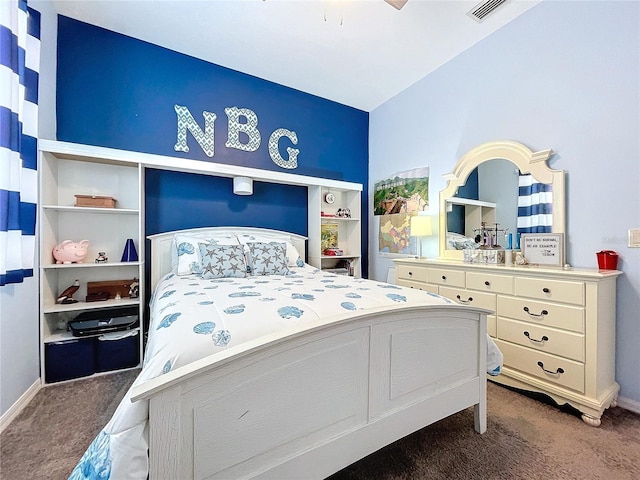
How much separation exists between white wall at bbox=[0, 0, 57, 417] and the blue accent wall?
0.15 m

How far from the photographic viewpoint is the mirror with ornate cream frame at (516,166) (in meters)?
2.10

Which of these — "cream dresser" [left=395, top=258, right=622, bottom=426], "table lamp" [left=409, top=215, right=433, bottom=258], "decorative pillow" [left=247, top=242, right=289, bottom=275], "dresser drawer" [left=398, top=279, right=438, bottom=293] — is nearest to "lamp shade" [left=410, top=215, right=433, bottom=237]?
"table lamp" [left=409, top=215, right=433, bottom=258]

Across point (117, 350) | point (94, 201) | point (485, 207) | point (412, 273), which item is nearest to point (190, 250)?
point (94, 201)

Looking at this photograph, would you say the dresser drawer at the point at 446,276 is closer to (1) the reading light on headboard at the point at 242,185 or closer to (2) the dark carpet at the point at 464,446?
(2) the dark carpet at the point at 464,446

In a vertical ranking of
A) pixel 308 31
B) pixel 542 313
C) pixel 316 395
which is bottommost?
pixel 316 395

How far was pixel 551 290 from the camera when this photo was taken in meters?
1.82

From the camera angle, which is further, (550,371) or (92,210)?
(92,210)

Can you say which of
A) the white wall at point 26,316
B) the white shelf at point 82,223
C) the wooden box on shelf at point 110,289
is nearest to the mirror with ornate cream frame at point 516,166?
the white shelf at point 82,223

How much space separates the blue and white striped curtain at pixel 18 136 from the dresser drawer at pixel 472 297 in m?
2.80

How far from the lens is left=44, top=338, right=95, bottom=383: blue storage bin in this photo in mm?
2016

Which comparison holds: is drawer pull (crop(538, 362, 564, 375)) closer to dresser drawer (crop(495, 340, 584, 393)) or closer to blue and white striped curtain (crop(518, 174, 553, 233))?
dresser drawer (crop(495, 340, 584, 393))

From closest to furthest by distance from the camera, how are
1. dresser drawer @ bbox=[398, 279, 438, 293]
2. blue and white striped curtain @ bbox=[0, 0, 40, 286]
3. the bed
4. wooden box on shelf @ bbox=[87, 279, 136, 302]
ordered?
the bed < blue and white striped curtain @ bbox=[0, 0, 40, 286] < wooden box on shelf @ bbox=[87, 279, 136, 302] < dresser drawer @ bbox=[398, 279, 438, 293]

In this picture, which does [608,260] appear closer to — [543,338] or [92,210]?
[543,338]

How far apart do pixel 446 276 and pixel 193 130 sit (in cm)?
282
